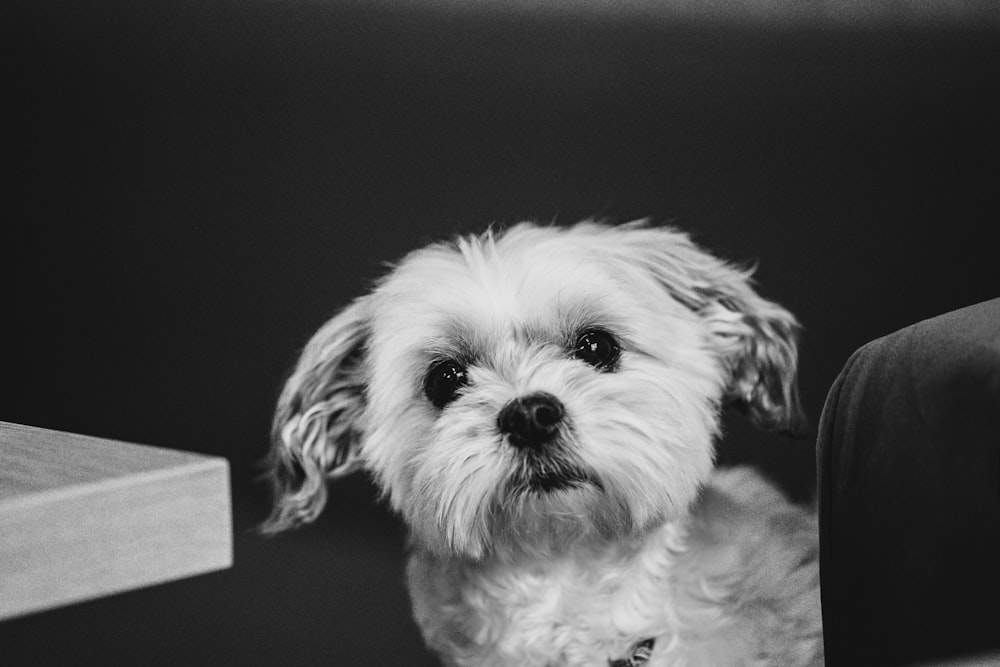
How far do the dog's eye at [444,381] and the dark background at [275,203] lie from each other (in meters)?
0.13

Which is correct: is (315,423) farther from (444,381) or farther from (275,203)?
(275,203)

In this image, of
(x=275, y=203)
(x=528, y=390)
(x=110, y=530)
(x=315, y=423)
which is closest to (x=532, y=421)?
(x=528, y=390)

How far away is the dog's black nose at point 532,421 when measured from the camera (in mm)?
1132

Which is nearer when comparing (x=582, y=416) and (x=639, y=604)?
(x=582, y=416)

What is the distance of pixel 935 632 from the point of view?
887mm

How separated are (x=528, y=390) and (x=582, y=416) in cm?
7

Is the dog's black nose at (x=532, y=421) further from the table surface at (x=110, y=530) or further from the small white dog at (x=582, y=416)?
the table surface at (x=110, y=530)

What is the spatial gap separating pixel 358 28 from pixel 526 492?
59 centimetres

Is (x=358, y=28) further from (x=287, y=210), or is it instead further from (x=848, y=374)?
(x=848, y=374)

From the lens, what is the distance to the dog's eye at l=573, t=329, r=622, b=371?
1.22 meters

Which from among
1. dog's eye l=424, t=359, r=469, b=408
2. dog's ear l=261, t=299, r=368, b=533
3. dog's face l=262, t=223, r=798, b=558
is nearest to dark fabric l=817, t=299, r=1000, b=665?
dog's face l=262, t=223, r=798, b=558

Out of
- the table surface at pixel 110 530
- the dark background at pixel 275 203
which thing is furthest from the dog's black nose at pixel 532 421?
the table surface at pixel 110 530

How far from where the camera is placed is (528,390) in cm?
117

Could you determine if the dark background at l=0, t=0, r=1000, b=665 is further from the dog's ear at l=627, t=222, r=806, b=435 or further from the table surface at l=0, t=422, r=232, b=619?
the table surface at l=0, t=422, r=232, b=619
